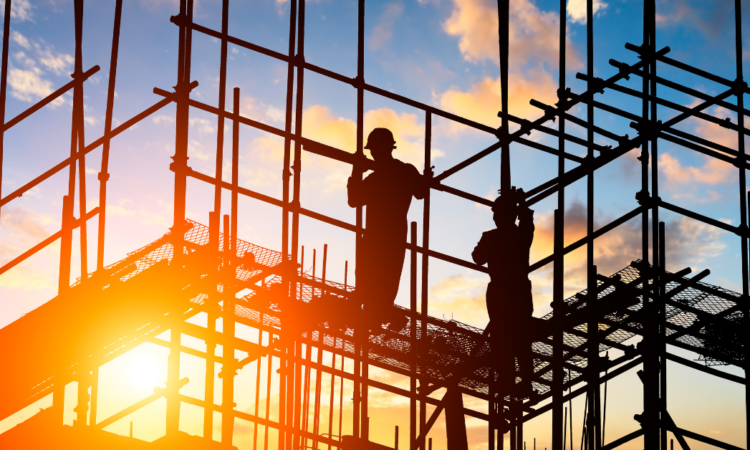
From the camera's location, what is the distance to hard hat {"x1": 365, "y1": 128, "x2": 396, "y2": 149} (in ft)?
19.0

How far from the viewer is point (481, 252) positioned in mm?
6598

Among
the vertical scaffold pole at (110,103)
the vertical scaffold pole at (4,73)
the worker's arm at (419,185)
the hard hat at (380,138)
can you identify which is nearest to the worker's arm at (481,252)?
the worker's arm at (419,185)

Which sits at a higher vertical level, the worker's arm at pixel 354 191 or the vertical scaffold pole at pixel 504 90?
the vertical scaffold pole at pixel 504 90

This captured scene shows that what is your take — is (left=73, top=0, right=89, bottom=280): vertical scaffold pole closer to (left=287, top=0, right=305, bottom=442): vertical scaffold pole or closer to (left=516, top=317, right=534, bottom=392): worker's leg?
(left=287, top=0, right=305, bottom=442): vertical scaffold pole

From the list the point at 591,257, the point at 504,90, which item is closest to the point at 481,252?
the point at 591,257

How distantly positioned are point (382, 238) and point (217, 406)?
382 cm

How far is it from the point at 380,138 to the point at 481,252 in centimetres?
167

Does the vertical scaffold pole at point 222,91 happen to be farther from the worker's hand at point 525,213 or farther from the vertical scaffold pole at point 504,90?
the worker's hand at point 525,213

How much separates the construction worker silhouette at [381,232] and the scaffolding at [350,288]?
0.47 feet

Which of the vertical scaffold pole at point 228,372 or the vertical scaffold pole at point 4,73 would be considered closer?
the vertical scaffold pole at point 228,372

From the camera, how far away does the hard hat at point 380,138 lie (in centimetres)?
580

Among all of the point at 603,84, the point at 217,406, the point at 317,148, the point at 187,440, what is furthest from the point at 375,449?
the point at 603,84

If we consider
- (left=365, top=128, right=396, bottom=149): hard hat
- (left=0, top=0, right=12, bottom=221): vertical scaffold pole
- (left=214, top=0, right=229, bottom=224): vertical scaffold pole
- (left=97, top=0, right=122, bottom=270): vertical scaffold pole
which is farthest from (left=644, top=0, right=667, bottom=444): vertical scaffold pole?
(left=0, top=0, right=12, bottom=221): vertical scaffold pole

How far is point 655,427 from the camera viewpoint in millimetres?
6578
